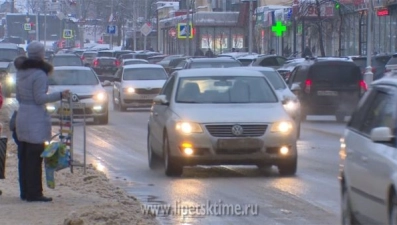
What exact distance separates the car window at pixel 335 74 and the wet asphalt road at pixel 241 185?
7.53m

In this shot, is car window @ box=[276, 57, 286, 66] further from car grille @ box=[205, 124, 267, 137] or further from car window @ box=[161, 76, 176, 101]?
car grille @ box=[205, 124, 267, 137]

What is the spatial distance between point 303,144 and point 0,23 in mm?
142381

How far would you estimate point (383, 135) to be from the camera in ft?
24.8

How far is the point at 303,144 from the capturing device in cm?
1994

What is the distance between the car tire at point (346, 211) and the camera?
8.92 meters

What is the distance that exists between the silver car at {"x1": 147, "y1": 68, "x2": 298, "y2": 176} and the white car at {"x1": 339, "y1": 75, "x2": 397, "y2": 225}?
4.61 m

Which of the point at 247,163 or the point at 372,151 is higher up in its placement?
the point at 372,151

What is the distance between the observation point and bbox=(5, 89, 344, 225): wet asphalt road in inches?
414

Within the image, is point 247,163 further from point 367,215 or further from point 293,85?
point 293,85

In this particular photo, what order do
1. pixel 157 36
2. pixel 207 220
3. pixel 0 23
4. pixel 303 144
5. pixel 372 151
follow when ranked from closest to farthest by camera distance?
pixel 372 151, pixel 207 220, pixel 303 144, pixel 157 36, pixel 0 23

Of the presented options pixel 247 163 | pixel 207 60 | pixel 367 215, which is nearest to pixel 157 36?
pixel 207 60

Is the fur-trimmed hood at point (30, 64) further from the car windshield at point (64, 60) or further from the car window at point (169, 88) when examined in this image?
the car windshield at point (64, 60)

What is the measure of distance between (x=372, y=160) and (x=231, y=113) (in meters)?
6.23

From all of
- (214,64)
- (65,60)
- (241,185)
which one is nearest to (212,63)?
(214,64)
